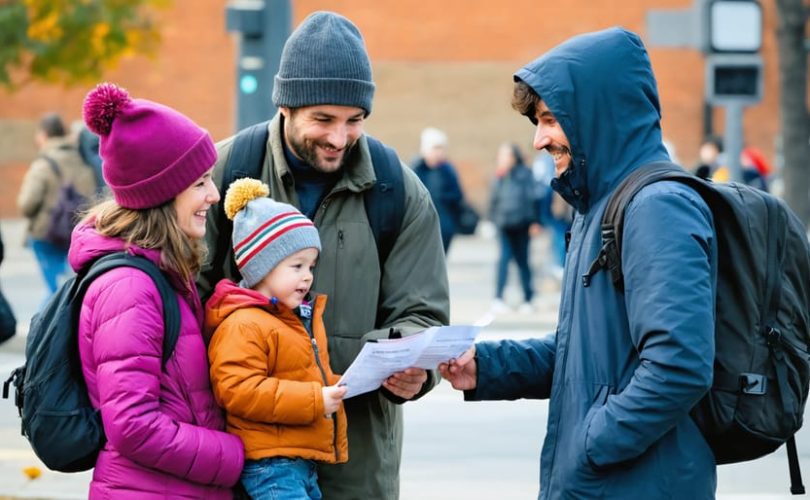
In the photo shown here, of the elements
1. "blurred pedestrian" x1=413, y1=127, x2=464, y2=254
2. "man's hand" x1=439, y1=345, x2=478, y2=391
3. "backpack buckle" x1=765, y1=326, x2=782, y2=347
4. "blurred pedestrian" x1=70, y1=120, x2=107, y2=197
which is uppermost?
"backpack buckle" x1=765, y1=326, x2=782, y2=347

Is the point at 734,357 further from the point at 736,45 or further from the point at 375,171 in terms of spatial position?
the point at 736,45

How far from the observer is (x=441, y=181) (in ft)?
51.1

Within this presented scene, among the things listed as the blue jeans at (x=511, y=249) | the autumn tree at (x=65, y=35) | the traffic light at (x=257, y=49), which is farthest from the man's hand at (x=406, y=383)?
the autumn tree at (x=65, y=35)

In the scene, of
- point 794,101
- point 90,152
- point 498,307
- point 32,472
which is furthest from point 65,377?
point 794,101

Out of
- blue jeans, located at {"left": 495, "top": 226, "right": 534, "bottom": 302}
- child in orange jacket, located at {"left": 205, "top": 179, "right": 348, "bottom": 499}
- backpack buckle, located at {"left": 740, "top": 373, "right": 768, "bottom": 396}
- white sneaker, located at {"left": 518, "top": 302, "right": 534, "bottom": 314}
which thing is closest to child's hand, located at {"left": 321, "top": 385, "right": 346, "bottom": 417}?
child in orange jacket, located at {"left": 205, "top": 179, "right": 348, "bottom": 499}

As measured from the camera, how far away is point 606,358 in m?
3.32

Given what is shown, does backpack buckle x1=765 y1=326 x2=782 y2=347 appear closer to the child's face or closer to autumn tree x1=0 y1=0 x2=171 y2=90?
the child's face

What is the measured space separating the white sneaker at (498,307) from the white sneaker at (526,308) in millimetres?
166

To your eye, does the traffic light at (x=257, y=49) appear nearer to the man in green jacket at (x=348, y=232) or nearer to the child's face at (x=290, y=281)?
the man in green jacket at (x=348, y=232)

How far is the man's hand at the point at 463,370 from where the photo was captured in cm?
391

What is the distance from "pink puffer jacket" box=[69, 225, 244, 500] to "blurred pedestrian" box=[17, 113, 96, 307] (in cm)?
885

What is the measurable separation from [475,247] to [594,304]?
905 inches

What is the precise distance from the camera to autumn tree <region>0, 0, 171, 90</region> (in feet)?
75.0

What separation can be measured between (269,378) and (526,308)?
11314mm
